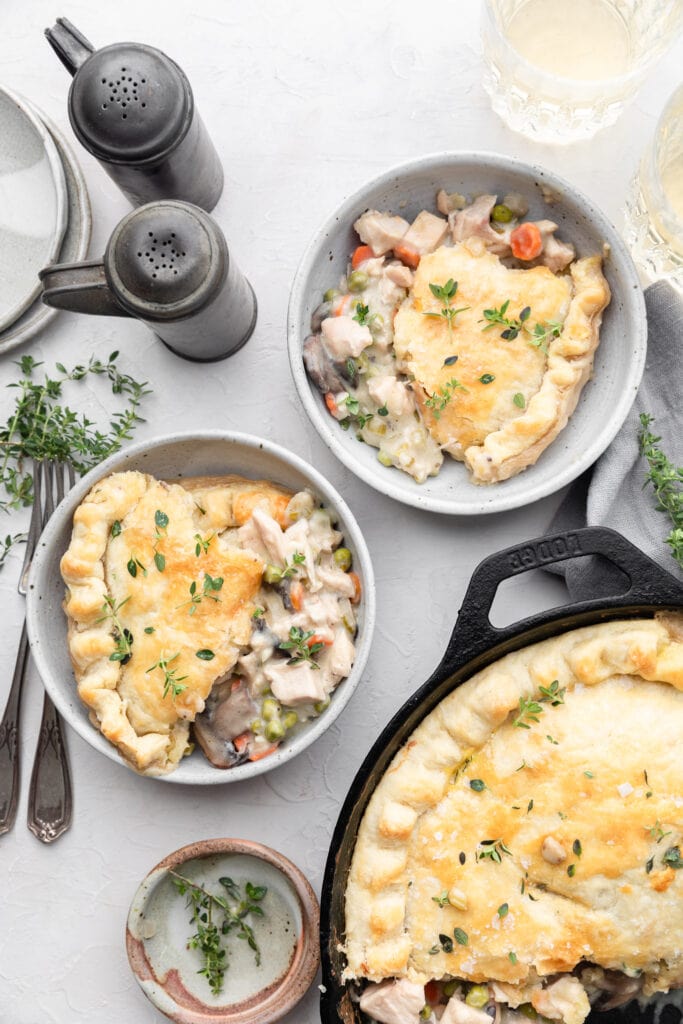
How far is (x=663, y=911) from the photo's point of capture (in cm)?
315

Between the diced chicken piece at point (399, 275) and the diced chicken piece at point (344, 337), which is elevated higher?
the diced chicken piece at point (399, 275)

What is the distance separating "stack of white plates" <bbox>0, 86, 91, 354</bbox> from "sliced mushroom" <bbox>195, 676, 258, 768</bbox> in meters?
1.58

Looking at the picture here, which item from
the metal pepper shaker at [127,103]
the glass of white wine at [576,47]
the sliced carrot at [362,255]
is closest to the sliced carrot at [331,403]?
the sliced carrot at [362,255]

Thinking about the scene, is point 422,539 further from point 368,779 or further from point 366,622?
point 368,779

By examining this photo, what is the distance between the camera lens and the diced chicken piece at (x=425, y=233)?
3668 millimetres

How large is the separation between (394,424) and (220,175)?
1185 millimetres

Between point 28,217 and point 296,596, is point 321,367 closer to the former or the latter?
point 296,596

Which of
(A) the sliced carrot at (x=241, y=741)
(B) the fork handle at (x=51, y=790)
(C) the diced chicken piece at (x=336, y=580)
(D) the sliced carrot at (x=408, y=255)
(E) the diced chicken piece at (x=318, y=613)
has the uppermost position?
(D) the sliced carrot at (x=408, y=255)

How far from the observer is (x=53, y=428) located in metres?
3.79

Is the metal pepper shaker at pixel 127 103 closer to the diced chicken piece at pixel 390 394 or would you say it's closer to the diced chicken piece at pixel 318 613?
the diced chicken piece at pixel 390 394

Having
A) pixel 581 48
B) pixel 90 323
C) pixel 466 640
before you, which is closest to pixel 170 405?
pixel 90 323

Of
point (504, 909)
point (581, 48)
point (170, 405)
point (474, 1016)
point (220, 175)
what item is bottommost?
point (474, 1016)

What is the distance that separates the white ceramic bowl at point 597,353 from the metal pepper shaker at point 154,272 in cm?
46

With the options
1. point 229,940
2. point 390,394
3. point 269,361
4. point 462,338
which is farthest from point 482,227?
point 229,940
